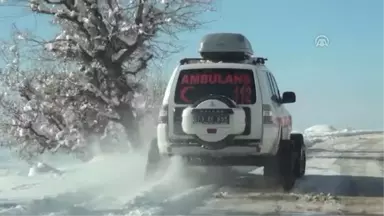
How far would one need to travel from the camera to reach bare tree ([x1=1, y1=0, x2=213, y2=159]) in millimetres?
21859

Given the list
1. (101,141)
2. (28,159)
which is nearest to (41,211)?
(101,141)

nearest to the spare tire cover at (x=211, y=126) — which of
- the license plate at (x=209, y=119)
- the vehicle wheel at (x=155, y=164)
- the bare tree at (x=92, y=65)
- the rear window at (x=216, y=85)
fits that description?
the license plate at (x=209, y=119)

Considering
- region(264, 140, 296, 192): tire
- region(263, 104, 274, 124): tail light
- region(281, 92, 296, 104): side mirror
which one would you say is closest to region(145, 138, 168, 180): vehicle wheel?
region(264, 140, 296, 192): tire

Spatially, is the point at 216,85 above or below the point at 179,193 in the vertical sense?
above

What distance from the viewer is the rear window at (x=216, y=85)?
12086mm

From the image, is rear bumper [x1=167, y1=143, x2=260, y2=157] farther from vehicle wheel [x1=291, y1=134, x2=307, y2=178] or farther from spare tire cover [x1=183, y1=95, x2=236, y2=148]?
vehicle wheel [x1=291, y1=134, x2=307, y2=178]

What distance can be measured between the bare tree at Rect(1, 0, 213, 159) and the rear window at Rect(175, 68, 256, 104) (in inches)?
379

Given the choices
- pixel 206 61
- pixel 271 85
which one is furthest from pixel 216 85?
pixel 271 85

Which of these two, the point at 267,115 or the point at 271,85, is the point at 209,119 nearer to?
the point at 267,115

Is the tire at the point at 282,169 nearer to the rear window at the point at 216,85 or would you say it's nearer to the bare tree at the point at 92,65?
the rear window at the point at 216,85

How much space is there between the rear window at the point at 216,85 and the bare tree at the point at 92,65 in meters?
9.62

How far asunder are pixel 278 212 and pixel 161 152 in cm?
329

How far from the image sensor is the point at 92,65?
72.9 feet

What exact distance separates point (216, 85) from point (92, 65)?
10644 millimetres
